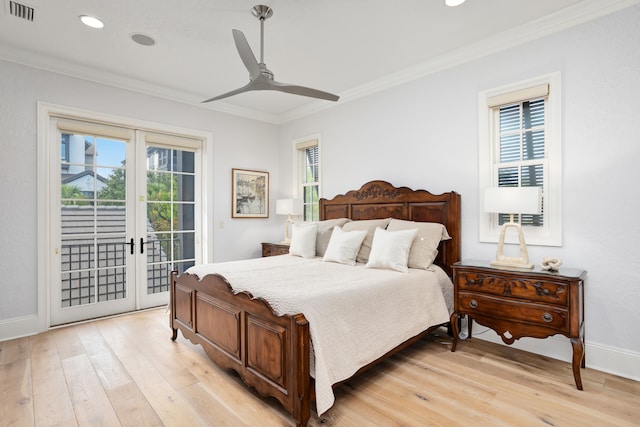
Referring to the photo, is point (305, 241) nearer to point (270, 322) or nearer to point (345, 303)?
point (345, 303)

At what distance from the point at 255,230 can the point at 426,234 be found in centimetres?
286

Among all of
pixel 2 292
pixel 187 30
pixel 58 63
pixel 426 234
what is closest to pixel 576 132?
pixel 426 234

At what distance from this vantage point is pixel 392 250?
2959 mm

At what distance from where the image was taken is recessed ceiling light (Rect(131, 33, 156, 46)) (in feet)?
9.67

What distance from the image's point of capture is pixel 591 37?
2572 mm

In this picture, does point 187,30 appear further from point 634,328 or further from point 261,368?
point 634,328

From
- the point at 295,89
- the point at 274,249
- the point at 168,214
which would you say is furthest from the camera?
the point at 274,249

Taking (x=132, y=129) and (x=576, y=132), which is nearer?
(x=576, y=132)

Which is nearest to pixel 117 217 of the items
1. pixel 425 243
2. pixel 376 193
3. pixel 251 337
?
pixel 251 337

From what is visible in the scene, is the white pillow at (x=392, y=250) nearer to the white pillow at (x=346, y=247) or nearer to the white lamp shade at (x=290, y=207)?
the white pillow at (x=346, y=247)

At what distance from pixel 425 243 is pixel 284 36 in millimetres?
2314

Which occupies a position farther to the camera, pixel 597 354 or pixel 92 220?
pixel 92 220

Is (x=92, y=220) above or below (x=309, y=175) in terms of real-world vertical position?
below

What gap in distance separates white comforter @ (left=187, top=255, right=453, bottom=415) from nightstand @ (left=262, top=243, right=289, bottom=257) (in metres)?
1.26
